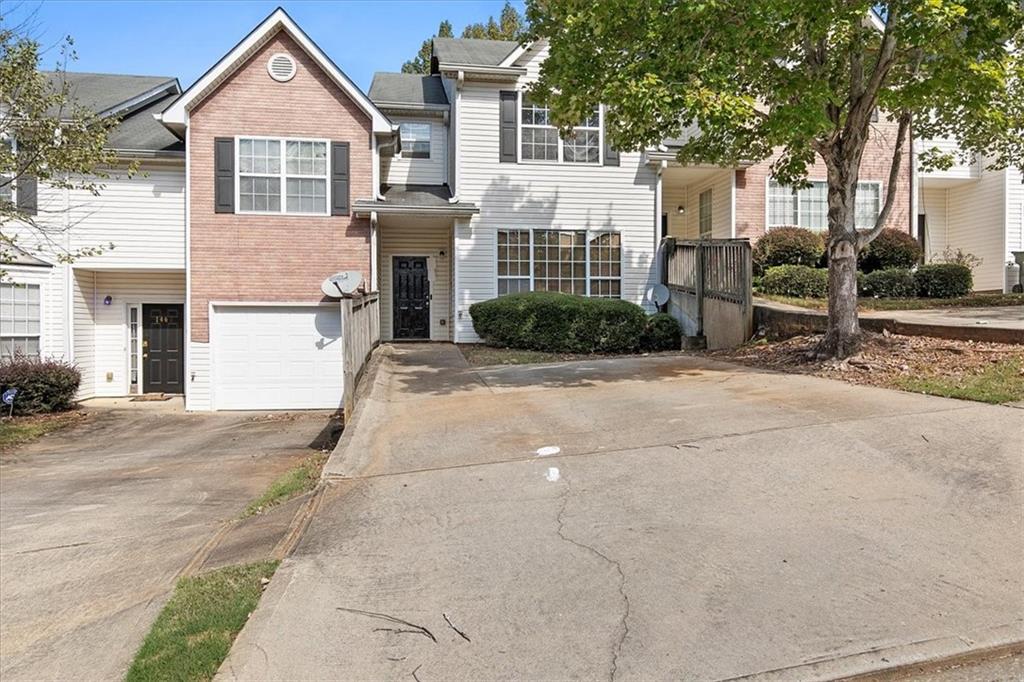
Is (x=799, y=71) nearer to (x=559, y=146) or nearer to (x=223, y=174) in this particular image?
(x=559, y=146)

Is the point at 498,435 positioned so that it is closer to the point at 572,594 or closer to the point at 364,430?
the point at 364,430

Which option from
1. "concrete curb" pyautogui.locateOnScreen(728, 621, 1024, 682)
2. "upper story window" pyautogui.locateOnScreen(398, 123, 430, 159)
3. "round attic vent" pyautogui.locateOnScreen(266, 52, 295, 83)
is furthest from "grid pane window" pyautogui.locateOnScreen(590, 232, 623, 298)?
"concrete curb" pyautogui.locateOnScreen(728, 621, 1024, 682)

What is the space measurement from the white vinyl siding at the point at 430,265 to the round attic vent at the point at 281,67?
174 inches

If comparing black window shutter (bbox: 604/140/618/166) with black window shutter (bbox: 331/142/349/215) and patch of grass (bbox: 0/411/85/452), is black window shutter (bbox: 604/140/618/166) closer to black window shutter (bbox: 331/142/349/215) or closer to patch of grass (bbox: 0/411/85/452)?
black window shutter (bbox: 331/142/349/215)

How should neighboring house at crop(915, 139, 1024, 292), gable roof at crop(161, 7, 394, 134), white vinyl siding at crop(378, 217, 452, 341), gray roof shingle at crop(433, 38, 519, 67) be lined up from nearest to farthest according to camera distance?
gable roof at crop(161, 7, 394, 134) < gray roof shingle at crop(433, 38, 519, 67) < white vinyl siding at crop(378, 217, 452, 341) < neighboring house at crop(915, 139, 1024, 292)

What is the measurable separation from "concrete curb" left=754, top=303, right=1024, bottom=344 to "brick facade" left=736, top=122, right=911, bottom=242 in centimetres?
520

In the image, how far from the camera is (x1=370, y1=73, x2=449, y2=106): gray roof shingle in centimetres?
1922

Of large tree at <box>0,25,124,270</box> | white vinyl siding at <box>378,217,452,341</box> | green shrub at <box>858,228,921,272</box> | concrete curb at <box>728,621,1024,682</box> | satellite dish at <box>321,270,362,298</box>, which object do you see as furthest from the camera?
white vinyl siding at <box>378,217,452,341</box>

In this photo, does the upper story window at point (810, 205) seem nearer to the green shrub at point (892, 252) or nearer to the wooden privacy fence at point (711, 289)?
the green shrub at point (892, 252)

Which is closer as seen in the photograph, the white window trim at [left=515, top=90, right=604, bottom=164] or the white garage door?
the white garage door

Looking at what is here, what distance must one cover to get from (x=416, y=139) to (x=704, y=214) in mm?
9057

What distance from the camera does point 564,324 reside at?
14852 millimetres

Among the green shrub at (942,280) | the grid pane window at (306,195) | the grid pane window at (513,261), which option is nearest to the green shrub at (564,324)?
the grid pane window at (513,261)

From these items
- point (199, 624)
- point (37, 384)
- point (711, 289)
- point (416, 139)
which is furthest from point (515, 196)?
point (199, 624)
